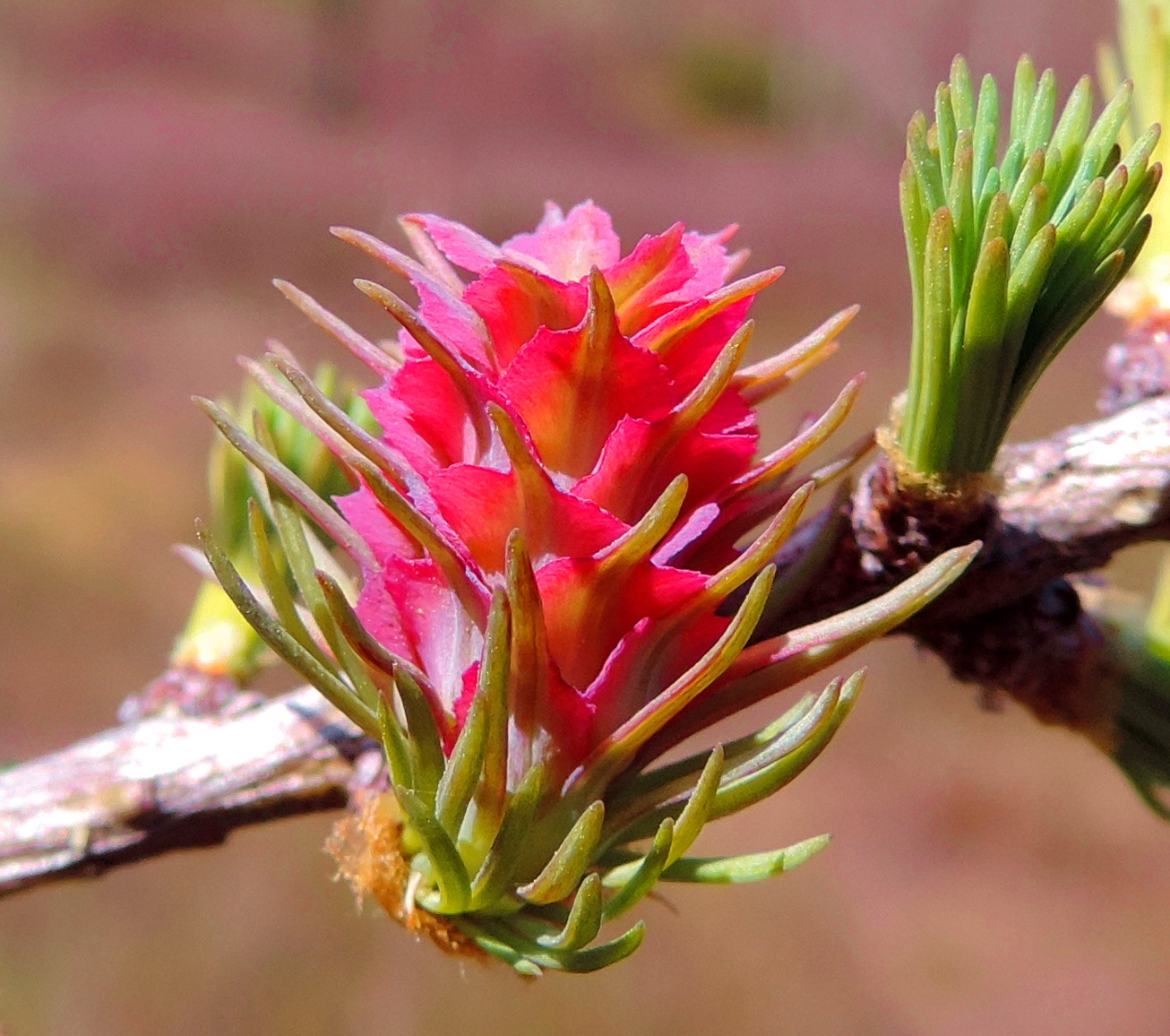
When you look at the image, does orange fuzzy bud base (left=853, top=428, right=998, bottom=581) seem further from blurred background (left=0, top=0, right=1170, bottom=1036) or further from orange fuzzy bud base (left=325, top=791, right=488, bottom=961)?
blurred background (left=0, top=0, right=1170, bottom=1036)

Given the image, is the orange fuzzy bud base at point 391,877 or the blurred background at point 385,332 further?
the blurred background at point 385,332

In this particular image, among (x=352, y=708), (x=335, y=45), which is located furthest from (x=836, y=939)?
(x=335, y=45)

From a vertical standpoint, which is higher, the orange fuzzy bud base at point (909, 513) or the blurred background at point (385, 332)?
the orange fuzzy bud base at point (909, 513)

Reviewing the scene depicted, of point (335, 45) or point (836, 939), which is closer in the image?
point (836, 939)

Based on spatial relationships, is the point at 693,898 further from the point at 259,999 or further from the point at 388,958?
the point at 259,999

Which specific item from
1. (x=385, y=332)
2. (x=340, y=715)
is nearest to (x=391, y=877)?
(x=340, y=715)

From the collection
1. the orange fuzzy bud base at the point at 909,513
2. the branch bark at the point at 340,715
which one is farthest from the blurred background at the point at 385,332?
the orange fuzzy bud base at the point at 909,513

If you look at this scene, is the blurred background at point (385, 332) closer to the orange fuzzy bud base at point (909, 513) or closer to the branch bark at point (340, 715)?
the branch bark at point (340, 715)
